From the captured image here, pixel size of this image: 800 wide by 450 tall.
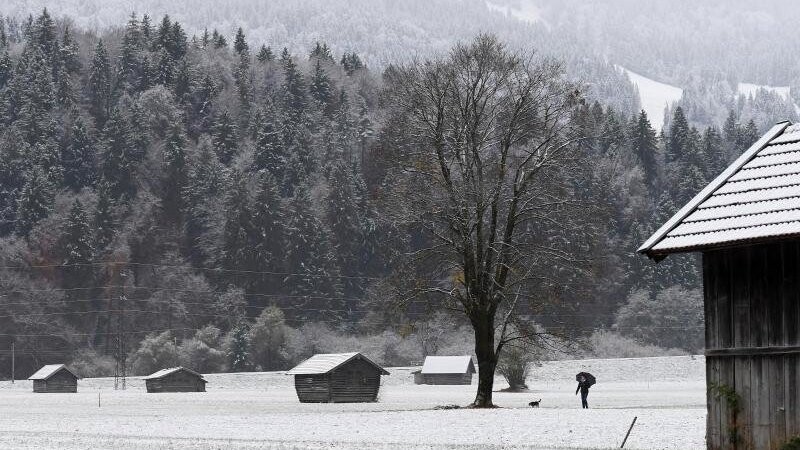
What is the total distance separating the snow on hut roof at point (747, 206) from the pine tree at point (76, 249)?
5672 inches

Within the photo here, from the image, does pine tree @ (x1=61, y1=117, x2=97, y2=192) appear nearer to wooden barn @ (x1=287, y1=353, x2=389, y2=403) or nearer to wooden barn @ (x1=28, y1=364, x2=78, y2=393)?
wooden barn @ (x1=28, y1=364, x2=78, y2=393)

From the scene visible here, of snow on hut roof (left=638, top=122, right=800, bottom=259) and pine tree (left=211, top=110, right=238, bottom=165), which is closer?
snow on hut roof (left=638, top=122, right=800, bottom=259)

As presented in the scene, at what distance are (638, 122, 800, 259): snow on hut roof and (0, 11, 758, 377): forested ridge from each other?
117m

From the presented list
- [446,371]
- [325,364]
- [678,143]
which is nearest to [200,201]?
[678,143]

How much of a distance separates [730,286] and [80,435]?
17.0 meters

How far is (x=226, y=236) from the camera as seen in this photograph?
170 m

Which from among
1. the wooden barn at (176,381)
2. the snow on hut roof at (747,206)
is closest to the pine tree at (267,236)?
the wooden barn at (176,381)

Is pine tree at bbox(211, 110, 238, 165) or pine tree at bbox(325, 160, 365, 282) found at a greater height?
pine tree at bbox(211, 110, 238, 165)

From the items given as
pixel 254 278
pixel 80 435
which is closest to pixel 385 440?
pixel 80 435

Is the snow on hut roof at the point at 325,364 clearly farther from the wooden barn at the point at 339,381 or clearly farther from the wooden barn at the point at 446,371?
the wooden barn at the point at 446,371

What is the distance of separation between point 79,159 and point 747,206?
171m

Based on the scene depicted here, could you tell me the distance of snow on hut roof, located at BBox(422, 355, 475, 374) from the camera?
118 m

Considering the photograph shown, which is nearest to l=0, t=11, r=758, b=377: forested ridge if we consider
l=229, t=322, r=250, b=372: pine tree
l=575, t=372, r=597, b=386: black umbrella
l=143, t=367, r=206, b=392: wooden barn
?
l=229, t=322, r=250, b=372: pine tree

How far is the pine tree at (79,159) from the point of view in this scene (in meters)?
184
